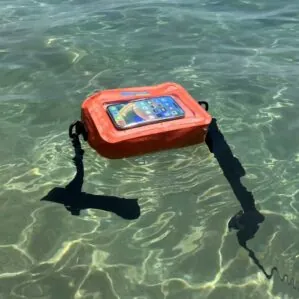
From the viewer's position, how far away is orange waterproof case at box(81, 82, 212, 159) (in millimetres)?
4715

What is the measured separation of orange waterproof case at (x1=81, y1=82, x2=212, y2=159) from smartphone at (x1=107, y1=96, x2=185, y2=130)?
0.04 meters

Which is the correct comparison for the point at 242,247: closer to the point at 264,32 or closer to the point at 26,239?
the point at 26,239

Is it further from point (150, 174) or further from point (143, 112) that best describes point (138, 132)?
point (150, 174)

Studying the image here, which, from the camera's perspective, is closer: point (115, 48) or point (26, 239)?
point (26, 239)

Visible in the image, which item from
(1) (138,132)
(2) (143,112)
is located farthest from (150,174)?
(2) (143,112)

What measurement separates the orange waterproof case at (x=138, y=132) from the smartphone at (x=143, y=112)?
4cm

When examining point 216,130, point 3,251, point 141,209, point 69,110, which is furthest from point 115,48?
point 3,251

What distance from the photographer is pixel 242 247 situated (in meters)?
4.18

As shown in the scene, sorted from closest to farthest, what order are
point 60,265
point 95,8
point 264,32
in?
point 60,265
point 264,32
point 95,8

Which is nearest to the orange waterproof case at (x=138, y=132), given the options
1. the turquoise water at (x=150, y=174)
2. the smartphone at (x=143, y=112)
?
the smartphone at (x=143, y=112)

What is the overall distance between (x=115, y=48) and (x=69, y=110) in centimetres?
234

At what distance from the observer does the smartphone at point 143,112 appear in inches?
191

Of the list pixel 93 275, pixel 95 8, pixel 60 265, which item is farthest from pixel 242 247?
pixel 95 8

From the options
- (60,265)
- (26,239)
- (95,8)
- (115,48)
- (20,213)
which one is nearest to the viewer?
(60,265)
